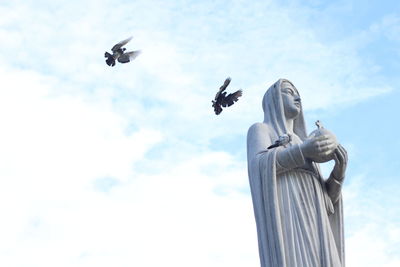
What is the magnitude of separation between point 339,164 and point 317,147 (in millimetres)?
780

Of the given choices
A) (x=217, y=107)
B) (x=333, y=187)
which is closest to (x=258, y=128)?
(x=333, y=187)

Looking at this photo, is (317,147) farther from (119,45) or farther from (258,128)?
(119,45)

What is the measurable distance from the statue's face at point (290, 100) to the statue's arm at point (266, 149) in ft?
1.68

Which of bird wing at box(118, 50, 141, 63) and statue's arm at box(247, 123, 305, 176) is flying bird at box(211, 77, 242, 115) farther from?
statue's arm at box(247, 123, 305, 176)

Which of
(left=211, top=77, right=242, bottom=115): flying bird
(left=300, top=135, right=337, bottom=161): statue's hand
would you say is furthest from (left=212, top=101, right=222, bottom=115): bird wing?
(left=300, top=135, right=337, bottom=161): statue's hand

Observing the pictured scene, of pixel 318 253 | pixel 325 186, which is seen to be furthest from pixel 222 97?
pixel 318 253

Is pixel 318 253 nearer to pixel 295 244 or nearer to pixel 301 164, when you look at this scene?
pixel 295 244

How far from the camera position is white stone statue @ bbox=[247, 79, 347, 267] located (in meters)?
13.8

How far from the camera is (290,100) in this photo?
15406 mm

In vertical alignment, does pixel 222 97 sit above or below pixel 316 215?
above

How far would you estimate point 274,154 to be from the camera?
1419cm

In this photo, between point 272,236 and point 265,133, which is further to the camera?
point 265,133

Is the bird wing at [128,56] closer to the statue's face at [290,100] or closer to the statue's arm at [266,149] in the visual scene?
the statue's face at [290,100]

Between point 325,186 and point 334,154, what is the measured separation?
0.64 meters
